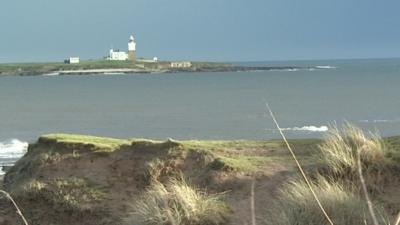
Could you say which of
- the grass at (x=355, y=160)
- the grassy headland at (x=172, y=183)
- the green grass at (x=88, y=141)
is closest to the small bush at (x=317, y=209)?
the grassy headland at (x=172, y=183)

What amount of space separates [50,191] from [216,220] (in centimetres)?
335

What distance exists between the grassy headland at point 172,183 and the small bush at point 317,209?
2 cm

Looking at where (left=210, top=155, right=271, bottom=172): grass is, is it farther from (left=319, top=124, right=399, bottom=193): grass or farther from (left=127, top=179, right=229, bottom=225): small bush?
(left=127, top=179, right=229, bottom=225): small bush

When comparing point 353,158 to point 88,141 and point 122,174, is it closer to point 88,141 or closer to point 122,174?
point 122,174

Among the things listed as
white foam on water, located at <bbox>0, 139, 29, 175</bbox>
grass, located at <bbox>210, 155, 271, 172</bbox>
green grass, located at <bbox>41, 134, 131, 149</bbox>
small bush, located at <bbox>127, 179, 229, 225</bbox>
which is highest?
green grass, located at <bbox>41, 134, 131, 149</bbox>

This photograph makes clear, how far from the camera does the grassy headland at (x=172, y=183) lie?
9.52 metres

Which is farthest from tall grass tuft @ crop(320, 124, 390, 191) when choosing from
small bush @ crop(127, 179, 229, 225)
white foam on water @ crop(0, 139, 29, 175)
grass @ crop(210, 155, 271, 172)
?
white foam on water @ crop(0, 139, 29, 175)

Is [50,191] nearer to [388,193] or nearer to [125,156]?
[125,156]

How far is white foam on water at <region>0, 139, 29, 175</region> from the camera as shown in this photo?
32719 mm

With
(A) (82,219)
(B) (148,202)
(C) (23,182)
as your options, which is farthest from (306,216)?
(C) (23,182)

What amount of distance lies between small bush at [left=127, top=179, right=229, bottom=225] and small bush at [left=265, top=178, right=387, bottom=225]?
0.87 meters

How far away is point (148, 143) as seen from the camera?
12.5m

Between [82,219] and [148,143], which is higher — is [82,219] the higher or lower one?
the lower one

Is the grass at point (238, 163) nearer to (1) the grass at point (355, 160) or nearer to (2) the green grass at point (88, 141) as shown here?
(1) the grass at point (355, 160)
